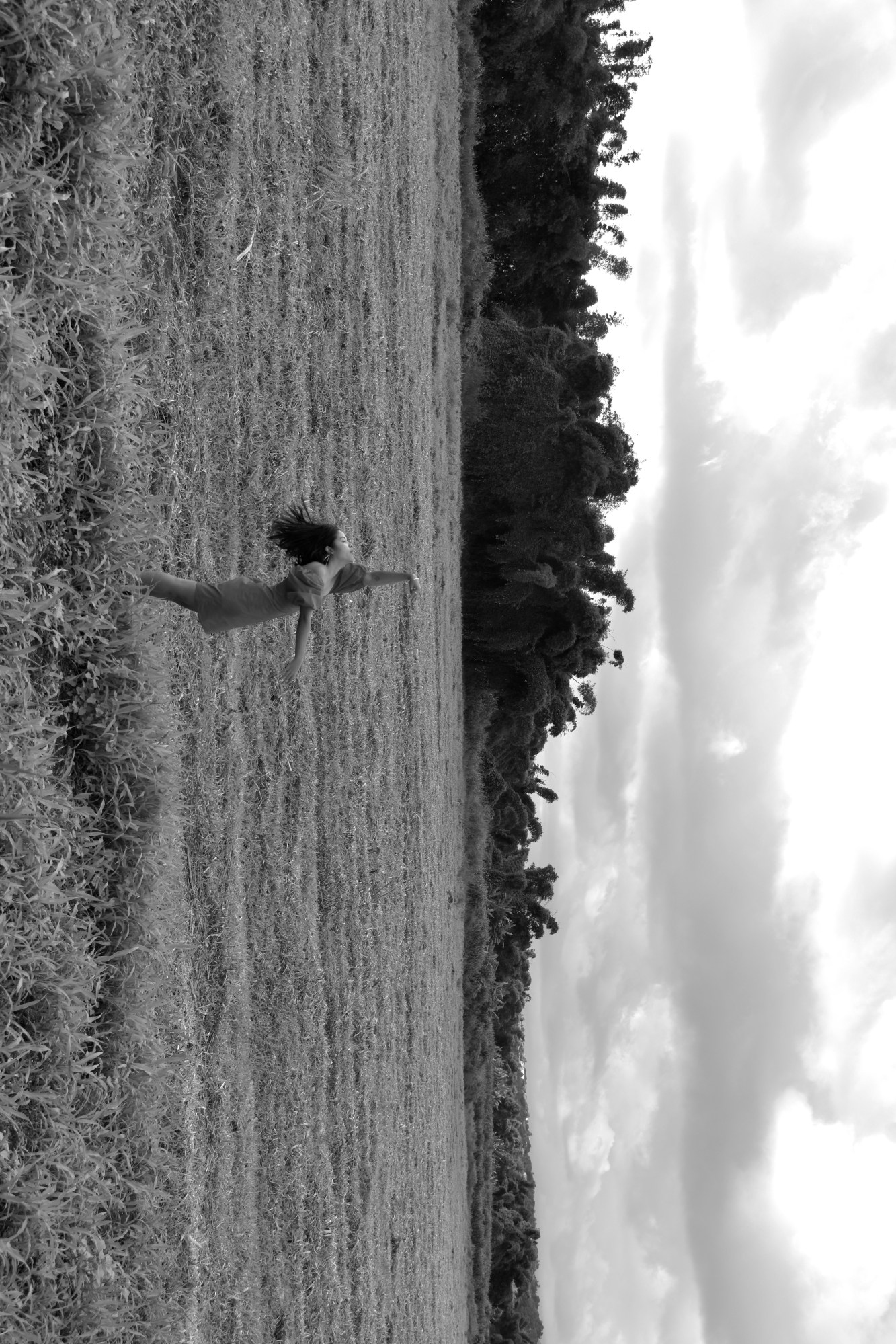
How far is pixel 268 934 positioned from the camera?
6.67 m

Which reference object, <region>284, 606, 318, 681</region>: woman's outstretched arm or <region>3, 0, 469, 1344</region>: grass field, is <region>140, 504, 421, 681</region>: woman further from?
<region>3, 0, 469, 1344</region>: grass field

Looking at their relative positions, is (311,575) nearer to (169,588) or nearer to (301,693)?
(169,588)

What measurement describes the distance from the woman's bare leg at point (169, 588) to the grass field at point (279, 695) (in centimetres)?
12

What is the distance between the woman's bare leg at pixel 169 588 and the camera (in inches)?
174

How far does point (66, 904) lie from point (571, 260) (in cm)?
2633

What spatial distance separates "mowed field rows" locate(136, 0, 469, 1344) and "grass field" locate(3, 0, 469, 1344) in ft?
0.10

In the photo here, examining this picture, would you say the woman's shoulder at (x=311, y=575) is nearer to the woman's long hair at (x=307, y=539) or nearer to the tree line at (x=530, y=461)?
the woman's long hair at (x=307, y=539)

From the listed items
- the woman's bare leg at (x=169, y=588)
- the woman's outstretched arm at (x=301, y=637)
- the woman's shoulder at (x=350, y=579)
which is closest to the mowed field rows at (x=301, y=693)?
the woman's bare leg at (x=169, y=588)

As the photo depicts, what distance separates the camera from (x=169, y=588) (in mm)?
4547

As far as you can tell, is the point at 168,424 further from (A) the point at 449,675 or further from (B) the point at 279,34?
(A) the point at 449,675

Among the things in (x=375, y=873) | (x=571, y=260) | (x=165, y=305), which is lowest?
(x=375, y=873)

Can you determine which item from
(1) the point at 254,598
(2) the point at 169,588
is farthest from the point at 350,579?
(2) the point at 169,588

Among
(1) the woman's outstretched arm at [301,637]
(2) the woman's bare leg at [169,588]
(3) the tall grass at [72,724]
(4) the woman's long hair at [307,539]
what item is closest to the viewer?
(3) the tall grass at [72,724]

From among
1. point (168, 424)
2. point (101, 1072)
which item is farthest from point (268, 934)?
point (168, 424)
